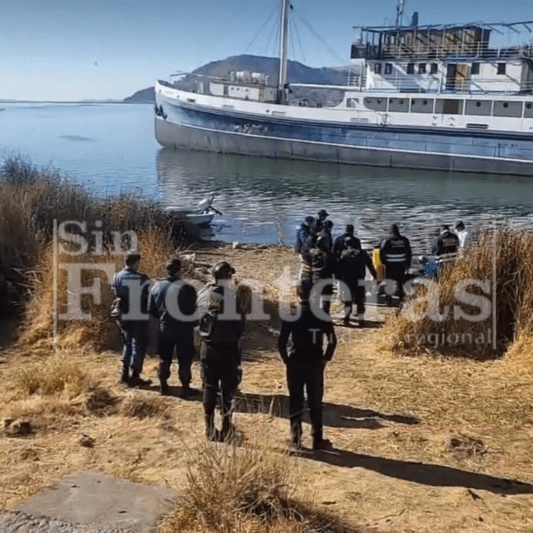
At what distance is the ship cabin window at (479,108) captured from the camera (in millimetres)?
41531

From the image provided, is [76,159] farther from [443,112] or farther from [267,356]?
[267,356]

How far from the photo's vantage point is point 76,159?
48.4 metres

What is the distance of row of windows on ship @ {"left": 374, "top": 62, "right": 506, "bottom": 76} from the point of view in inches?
1689

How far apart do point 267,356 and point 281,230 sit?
48.3ft

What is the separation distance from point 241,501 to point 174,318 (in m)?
2.63

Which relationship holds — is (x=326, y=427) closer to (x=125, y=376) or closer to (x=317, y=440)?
(x=317, y=440)

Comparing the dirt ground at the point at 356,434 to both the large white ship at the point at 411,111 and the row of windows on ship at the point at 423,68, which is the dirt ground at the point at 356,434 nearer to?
the large white ship at the point at 411,111

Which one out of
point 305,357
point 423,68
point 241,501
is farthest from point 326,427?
point 423,68

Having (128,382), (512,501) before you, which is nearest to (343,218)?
(128,382)

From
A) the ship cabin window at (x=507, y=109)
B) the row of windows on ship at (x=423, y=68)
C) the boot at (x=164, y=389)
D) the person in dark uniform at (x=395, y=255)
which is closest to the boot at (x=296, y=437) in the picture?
the boot at (x=164, y=389)

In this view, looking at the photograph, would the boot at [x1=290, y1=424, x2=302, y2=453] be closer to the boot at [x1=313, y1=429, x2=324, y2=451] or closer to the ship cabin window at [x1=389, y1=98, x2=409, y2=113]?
the boot at [x1=313, y1=429, x2=324, y2=451]

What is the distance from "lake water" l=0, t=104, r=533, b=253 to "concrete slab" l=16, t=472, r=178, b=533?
14.6m

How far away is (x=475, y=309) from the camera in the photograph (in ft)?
26.4

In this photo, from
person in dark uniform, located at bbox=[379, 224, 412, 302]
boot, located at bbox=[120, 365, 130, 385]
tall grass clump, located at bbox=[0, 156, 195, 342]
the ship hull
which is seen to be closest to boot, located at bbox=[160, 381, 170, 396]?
boot, located at bbox=[120, 365, 130, 385]
